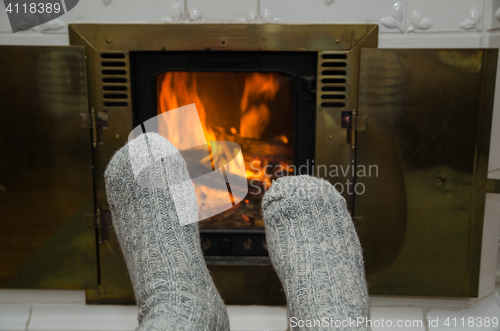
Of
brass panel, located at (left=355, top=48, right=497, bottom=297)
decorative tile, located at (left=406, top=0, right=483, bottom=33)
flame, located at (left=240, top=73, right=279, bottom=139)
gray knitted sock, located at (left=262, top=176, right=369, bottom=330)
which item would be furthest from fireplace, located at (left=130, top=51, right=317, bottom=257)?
gray knitted sock, located at (left=262, top=176, right=369, bottom=330)

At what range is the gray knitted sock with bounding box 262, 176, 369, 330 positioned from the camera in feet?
2.06

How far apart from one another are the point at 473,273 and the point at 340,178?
1.56 ft

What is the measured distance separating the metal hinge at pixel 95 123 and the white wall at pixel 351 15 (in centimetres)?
25

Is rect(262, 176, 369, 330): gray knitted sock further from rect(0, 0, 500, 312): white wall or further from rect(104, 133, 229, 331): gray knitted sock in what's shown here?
rect(0, 0, 500, 312): white wall

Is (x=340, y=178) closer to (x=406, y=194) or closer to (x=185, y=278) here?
(x=406, y=194)

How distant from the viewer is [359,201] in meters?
1.09

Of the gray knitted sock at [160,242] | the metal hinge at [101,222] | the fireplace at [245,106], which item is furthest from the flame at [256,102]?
the metal hinge at [101,222]

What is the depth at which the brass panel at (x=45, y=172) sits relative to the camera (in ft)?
3.36

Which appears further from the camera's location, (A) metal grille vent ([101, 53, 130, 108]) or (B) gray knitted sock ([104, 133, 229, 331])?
(A) metal grille vent ([101, 53, 130, 108])

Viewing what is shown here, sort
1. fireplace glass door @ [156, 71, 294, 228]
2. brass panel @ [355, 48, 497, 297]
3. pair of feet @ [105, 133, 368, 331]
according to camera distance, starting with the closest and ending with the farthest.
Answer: pair of feet @ [105, 133, 368, 331] < brass panel @ [355, 48, 497, 297] < fireplace glass door @ [156, 71, 294, 228]

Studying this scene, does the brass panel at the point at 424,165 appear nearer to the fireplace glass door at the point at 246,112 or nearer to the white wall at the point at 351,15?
the white wall at the point at 351,15

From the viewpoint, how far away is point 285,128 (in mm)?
1148

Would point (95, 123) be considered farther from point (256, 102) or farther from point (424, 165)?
point (424, 165)

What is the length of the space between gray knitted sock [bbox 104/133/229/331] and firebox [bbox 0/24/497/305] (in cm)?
32
